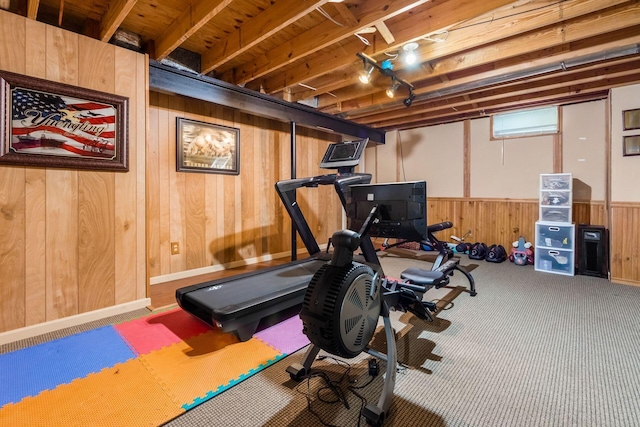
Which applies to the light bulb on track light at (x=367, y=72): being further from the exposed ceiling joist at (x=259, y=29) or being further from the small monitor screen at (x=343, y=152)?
the exposed ceiling joist at (x=259, y=29)

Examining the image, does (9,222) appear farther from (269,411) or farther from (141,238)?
(269,411)

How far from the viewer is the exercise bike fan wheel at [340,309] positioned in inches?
46.7

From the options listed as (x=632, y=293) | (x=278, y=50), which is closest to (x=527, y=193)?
(x=632, y=293)

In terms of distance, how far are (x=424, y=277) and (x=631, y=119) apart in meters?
3.53

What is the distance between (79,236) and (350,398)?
8.25ft

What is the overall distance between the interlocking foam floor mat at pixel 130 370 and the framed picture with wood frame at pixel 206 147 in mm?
2094

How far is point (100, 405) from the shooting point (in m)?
1.47

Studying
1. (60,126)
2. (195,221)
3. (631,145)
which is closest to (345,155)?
(195,221)

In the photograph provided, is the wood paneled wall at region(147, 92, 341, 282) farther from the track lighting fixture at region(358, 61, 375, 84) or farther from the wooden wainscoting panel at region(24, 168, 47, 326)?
the track lighting fixture at region(358, 61, 375, 84)

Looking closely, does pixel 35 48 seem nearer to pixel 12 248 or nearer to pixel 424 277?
pixel 12 248

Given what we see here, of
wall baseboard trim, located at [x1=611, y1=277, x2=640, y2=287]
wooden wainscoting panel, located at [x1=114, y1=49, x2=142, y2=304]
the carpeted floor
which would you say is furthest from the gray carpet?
wooden wainscoting panel, located at [x1=114, y1=49, x2=142, y2=304]

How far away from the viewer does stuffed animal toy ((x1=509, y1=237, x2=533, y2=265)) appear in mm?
4352

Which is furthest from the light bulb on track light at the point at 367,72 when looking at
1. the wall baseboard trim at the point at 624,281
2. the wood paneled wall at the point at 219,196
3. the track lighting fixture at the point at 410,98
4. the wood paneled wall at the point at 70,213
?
the wall baseboard trim at the point at 624,281

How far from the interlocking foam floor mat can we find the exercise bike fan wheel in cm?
81
